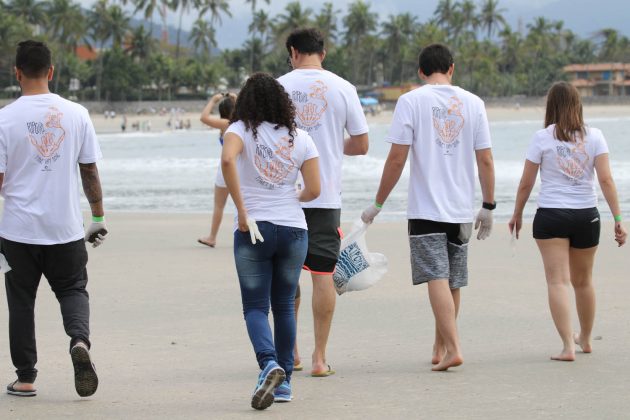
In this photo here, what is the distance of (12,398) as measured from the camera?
17.6 feet

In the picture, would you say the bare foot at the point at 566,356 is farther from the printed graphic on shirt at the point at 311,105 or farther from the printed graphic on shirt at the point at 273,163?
the printed graphic on shirt at the point at 273,163

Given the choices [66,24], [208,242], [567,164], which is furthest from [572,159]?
[66,24]

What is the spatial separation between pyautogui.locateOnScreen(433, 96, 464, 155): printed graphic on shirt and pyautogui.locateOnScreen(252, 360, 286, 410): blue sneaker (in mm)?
1715

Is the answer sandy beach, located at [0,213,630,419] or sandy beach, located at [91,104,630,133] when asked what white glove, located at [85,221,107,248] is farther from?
sandy beach, located at [91,104,630,133]

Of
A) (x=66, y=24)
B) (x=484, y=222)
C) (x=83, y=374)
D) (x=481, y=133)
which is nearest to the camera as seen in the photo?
(x=83, y=374)

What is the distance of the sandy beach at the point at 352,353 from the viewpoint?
16.9ft

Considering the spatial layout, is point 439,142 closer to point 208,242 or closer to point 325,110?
point 325,110

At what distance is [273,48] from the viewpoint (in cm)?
15625

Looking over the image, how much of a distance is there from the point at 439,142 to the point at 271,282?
1.34m

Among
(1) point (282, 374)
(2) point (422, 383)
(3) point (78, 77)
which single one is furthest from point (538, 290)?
Result: (3) point (78, 77)

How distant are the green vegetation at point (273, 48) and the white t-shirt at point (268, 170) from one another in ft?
309

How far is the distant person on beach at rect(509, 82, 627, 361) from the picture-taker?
20.6 feet

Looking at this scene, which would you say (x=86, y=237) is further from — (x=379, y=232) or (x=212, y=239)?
(x=379, y=232)

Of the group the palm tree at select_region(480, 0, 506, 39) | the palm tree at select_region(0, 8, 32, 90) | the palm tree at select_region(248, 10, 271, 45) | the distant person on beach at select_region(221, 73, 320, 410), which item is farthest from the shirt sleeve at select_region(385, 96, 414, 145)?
the palm tree at select_region(480, 0, 506, 39)
